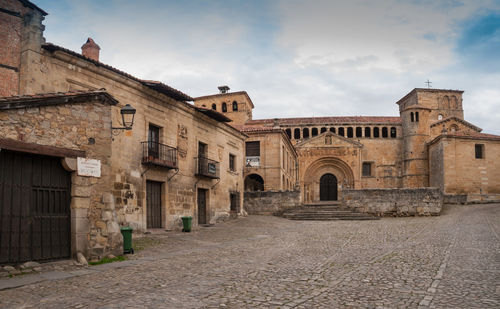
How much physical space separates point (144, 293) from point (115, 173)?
8327 mm

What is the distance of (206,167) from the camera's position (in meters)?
19.4

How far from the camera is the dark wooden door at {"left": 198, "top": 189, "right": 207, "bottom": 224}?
19.6 metres

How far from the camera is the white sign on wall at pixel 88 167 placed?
880 centimetres

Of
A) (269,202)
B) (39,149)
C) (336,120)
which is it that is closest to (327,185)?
(336,120)

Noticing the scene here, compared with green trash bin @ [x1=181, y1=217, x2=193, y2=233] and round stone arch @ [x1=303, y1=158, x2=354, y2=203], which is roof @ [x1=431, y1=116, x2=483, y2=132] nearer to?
round stone arch @ [x1=303, y1=158, x2=354, y2=203]

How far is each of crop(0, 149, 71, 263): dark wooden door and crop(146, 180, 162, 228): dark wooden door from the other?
22.9ft

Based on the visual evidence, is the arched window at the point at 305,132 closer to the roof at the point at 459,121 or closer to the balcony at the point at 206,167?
the roof at the point at 459,121

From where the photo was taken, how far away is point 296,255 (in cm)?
1017

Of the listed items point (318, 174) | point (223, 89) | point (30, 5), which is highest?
point (223, 89)

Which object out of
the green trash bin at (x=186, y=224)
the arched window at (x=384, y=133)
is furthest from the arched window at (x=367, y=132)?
the green trash bin at (x=186, y=224)

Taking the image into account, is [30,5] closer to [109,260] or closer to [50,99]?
[50,99]

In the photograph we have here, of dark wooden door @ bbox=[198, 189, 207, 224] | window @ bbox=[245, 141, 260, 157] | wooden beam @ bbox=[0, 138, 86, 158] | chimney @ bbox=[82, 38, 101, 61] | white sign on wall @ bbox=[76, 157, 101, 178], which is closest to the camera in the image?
wooden beam @ bbox=[0, 138, 86, 158]

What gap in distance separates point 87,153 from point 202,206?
36.5 feet

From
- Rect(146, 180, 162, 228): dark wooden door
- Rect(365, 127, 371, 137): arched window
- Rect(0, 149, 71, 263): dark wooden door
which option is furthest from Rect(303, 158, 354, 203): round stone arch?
Rect(0, 149, 71, 263): dark wooden door
